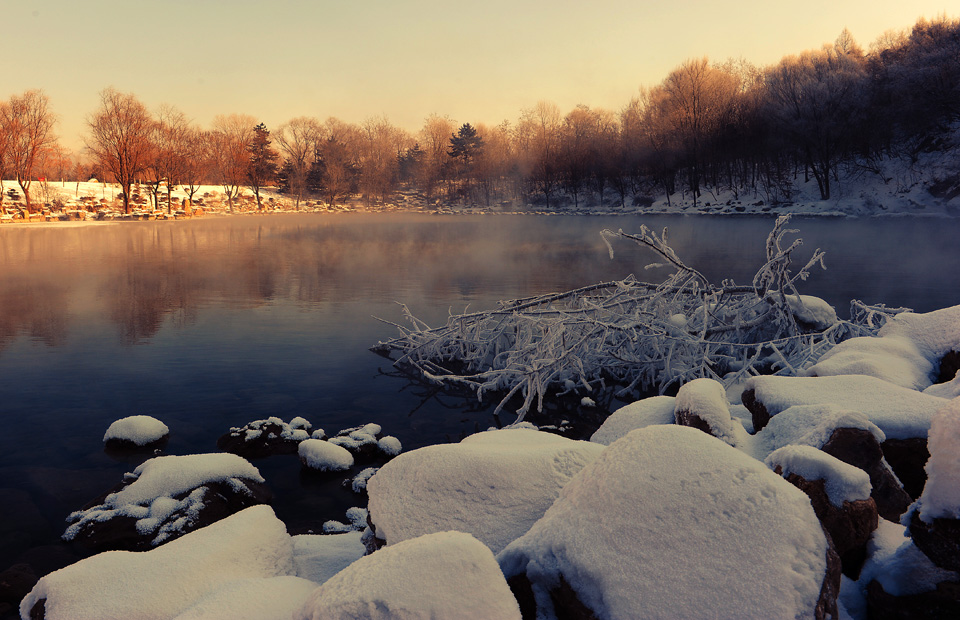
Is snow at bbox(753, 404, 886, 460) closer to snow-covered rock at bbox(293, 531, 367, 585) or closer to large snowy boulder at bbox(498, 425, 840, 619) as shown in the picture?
large snowy boulder at bbox(498, 425, 840, 619)

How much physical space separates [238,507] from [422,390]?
372 centimetres

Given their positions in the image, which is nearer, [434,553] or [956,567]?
[434,553]

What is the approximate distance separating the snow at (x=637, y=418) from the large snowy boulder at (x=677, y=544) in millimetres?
1921

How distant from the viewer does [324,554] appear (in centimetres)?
381

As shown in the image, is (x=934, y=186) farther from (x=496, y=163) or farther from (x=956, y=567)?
(x=496, y=163)

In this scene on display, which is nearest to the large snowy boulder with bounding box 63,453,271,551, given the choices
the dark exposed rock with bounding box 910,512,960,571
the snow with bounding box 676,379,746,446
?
the snow with bounding box 676,379,746,446

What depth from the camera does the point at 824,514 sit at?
270 cm

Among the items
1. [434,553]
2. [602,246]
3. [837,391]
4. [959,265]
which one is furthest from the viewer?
[602,246]

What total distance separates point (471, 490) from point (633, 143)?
244 ft

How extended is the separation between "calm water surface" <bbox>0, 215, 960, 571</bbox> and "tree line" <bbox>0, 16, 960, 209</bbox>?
28.3m

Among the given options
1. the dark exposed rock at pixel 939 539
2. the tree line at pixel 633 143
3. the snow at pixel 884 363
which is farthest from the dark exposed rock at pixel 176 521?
the tree line at pixel 633 143

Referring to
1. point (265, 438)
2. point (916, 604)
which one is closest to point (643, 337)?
point (265, 438)

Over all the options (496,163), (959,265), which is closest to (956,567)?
(959,265)

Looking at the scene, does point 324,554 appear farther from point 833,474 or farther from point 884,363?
point 884,363
